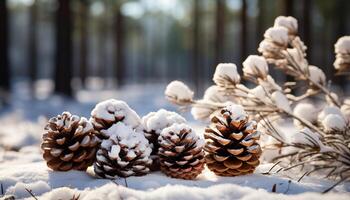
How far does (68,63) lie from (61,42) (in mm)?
778

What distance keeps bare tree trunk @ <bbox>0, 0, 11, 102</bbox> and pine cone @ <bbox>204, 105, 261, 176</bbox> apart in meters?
10.9

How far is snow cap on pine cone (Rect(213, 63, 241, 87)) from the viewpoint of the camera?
280cm

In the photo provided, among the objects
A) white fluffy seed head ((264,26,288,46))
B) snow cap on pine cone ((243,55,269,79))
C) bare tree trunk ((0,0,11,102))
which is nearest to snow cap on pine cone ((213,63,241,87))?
snow cap on pine cone ((243,55,269,79))

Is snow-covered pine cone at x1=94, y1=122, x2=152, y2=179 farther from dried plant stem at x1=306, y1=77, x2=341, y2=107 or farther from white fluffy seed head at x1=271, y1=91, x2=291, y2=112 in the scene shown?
dried plant stem at x1=306, y1=77, x2=341, y2=107

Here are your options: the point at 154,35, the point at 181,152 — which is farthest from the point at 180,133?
the point at 154,35

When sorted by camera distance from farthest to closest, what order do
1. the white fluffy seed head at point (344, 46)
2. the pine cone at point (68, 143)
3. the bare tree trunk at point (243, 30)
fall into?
the bare tree trunk at point (243, 30)
the white fluffy seed head at point (344, 46)
the pine cone at point (68, 143)

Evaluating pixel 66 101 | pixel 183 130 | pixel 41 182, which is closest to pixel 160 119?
pixel 183 130

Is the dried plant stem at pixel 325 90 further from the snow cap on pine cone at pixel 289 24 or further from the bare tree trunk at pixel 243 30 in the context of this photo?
the bare tree trunk at pixel 243 30

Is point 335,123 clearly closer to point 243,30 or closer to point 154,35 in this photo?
point 243,30

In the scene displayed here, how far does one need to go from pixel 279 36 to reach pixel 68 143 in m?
→ 1.66

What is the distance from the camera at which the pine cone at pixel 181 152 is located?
7.61 feet

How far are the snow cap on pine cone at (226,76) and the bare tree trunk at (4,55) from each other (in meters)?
10.6

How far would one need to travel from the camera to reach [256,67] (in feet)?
9.35

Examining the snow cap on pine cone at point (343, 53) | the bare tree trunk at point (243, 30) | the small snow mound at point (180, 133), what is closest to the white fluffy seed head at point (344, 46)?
the snow cap on pine cone at point (343, 53)
